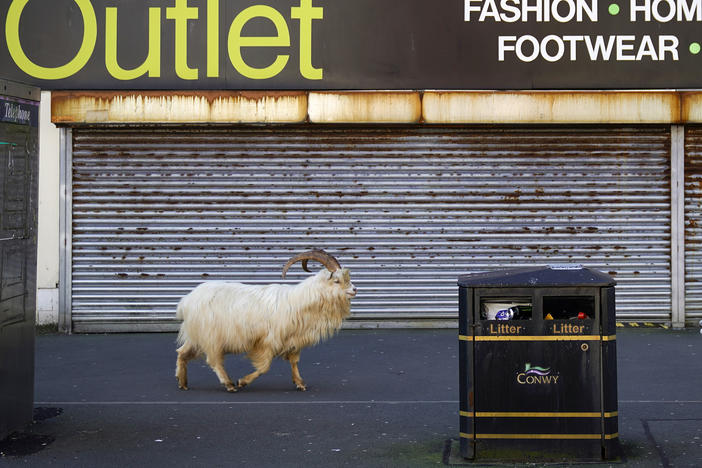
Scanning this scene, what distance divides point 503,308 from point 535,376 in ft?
1.53

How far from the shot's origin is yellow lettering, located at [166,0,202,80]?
13.0 m

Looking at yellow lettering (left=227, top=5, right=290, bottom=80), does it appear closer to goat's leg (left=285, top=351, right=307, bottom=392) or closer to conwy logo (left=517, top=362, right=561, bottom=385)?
goat's leg (left=285, top=351, right=307, bottom=392)

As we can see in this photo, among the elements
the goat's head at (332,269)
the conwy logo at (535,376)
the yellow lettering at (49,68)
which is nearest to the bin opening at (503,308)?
the conwy logo at (535,376)

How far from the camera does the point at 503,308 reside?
21.6 ft

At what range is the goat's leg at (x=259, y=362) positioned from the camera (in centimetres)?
916

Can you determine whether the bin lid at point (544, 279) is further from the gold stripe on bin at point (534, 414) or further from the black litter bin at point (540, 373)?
the gold stripe on bin at point (534, 414)

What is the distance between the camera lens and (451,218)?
1328 cm

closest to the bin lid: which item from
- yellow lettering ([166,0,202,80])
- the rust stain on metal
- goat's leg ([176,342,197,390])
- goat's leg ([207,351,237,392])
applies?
goat's leg ([207,351,237,392])

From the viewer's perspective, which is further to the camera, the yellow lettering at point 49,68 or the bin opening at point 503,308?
the yellow lettering at point 49,68

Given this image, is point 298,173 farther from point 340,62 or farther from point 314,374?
point 314,374

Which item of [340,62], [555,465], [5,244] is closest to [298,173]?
[340,62]

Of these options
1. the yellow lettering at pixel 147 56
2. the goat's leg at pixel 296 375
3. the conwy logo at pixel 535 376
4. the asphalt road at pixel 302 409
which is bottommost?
the asphalt road at pixel 302 409

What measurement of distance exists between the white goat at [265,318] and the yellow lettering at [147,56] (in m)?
4.61

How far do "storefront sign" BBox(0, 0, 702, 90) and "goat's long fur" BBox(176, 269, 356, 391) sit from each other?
436 centimetres
